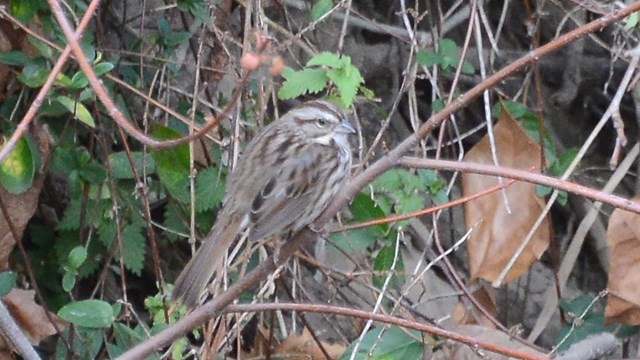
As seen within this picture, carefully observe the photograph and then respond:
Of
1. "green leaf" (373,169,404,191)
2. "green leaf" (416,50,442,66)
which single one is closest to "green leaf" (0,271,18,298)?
"green leaf" (373,169,404,191)

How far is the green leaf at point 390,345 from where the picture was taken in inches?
144

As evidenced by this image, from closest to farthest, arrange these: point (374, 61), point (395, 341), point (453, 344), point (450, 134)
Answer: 1. point (395, 341)
2. point (453, 344)
3. point (450, 134)
4. point (374, 61)

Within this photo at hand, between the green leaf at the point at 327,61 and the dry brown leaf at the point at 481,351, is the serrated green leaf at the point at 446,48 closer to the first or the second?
the dry brown leaf at the point at 481,351

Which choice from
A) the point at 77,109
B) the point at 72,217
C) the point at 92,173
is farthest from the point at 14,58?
the point at 72,217

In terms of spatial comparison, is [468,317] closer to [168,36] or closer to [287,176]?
[287,176]

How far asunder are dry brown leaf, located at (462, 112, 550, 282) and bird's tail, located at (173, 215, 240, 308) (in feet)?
4.18

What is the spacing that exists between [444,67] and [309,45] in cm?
57

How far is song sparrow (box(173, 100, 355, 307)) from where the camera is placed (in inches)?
144

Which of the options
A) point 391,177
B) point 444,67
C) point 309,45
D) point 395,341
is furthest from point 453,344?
point 309,45

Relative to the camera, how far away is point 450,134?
4.70 meters

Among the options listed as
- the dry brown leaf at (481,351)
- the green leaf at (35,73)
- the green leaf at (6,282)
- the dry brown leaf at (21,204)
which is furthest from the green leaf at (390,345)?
the green leaf at (35,73)

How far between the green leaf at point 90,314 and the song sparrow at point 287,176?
365mm

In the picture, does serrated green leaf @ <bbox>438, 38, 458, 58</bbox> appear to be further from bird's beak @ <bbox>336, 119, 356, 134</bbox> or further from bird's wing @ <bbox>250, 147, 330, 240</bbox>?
bird's wing @ <bbox>250, 147, 330, 240</bbox>

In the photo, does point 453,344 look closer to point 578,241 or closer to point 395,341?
point 395,341
